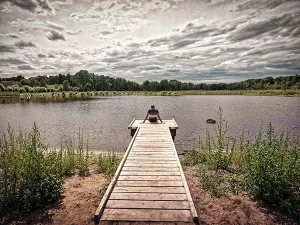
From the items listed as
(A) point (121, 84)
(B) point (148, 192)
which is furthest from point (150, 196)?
(A) point (121, 84)

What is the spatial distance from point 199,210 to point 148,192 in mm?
1294

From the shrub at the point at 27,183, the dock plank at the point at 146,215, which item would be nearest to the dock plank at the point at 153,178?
the dock plank at the point at 146,215

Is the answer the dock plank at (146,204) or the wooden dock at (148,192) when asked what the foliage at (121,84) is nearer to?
the wooden dock at (148,192)

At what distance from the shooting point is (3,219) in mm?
4801

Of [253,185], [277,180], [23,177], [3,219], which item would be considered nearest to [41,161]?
[23,177]

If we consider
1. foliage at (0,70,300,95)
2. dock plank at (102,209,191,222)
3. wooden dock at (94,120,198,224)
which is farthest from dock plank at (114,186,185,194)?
foliage at (0,70,300,95)

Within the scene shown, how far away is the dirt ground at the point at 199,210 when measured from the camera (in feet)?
15.6

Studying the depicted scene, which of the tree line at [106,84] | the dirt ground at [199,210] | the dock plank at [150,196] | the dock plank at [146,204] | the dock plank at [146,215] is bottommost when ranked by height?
the dirt ground at [199,210]

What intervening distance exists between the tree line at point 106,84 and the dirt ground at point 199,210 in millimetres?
81347

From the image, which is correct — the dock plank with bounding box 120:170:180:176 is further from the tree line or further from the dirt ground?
the tree line

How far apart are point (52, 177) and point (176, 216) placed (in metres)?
3.37

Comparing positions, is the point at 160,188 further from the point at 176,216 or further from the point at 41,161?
the point at 41,161

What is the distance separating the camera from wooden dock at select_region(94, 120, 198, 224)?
4473mm

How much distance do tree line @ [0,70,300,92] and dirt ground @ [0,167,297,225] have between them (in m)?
81.3
